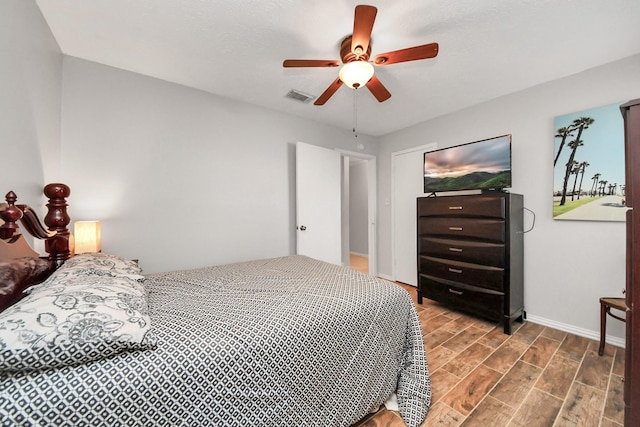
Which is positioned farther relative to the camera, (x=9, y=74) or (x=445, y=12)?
(x=445, y=12)

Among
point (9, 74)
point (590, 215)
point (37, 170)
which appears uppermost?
point (9, 74)

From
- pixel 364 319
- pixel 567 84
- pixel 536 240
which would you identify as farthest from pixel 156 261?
pixel 567 84

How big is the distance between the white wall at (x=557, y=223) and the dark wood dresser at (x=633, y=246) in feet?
6.05

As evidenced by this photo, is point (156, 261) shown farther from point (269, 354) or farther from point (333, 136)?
point (333, 136)

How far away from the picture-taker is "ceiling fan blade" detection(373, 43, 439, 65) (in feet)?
5.00

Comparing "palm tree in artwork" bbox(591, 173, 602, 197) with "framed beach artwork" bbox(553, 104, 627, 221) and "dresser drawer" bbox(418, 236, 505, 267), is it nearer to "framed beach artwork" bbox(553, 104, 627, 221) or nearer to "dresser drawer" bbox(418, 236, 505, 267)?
"framed beach artwork" bbox(553, 104, 627, 221)

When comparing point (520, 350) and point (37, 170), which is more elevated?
point (37, 170)

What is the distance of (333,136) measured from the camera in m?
3.67

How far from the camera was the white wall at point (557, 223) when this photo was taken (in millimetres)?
2123

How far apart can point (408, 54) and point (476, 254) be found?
200 cm

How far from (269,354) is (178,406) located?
33 cm

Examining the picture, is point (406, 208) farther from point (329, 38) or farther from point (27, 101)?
point (27, 101)

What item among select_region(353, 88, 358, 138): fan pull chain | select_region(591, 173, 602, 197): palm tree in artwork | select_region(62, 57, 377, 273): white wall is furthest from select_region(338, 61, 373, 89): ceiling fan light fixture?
select_region(591, 173, 602, 197): palm tree in artwork

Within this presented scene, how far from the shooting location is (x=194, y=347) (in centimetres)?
89
